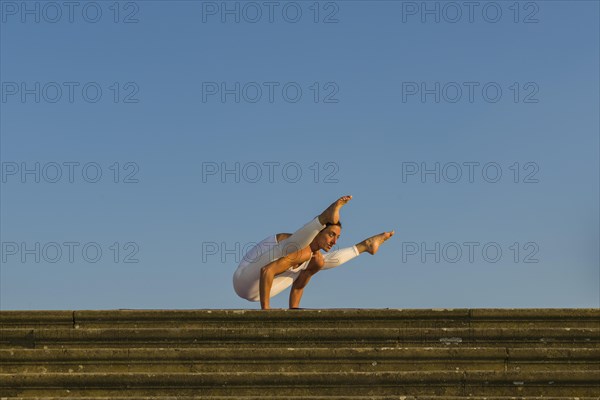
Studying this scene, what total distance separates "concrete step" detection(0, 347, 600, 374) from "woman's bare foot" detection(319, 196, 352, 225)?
277cm

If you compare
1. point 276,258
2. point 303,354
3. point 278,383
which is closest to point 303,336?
point 303,354

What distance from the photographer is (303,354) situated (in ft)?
27.3

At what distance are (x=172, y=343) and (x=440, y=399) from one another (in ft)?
7.99

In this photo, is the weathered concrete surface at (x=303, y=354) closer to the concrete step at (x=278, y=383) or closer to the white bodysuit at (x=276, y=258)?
the concrete step at (x=278, y=383)

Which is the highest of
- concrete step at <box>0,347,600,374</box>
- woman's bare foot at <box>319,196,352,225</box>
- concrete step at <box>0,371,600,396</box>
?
woman's bare foot at <box>319,196,352,225</box>

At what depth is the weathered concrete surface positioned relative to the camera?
799 centimetres

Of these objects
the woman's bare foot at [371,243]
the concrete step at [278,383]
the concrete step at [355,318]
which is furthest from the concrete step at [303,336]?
the woman's bare foot at [371,243]

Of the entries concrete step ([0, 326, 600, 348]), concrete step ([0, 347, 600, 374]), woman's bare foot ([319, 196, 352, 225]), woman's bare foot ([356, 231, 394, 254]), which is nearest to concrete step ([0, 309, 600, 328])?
concrete step ([0, 326, 600, 348])

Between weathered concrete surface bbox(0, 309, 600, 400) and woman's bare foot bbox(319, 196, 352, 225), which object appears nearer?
weathered concrete surface bbox(0, 309, 600, 400)

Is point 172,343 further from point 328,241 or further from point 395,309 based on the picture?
point 328,241

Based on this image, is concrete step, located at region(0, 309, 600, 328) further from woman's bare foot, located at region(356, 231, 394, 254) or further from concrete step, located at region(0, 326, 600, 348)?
woman's bare foot, located at region(356, 231, 394, 254)

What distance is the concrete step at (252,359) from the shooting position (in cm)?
831

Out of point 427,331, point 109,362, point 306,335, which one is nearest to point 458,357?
point 427,331

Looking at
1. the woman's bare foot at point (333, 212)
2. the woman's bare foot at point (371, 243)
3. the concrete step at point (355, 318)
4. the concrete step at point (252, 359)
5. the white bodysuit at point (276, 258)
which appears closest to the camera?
the concrete step at point (252, 359)
